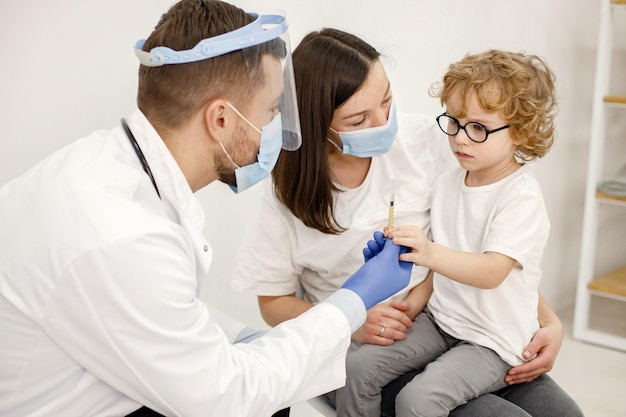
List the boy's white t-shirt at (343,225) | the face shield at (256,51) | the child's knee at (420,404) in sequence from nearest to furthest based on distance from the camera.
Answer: the face shield at (256,51) → the child's knee at (420,404) → the boy's white t-shirt at (343,225)

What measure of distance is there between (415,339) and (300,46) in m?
0.68

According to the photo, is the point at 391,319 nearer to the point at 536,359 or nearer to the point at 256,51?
the point at 536,359

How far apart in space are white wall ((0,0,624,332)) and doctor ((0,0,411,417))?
17.6 inches

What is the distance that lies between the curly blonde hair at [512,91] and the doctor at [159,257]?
16.0 inches

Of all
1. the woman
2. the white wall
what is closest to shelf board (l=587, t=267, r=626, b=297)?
the white wall

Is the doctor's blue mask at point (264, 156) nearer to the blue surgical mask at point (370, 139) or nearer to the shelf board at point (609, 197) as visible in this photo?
the blue surgical mask at point (370, 139)

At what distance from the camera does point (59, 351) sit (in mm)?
1221

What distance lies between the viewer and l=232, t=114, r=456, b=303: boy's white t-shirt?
5.91 feet

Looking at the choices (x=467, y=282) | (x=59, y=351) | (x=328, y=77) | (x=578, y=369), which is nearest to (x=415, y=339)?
(x=467, y=282)

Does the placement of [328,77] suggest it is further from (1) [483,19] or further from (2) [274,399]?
(1) [483,19]

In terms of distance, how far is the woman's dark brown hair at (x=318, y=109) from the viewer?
1.69 meters

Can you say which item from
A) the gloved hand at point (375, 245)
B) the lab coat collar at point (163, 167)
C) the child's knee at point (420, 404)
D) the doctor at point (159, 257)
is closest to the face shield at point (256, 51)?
the doctor at point (159, 257)

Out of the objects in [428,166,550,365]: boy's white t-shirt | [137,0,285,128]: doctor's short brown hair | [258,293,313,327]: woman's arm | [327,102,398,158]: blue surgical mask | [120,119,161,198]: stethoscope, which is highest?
[137,0,285,128]: doctor's short brown hair

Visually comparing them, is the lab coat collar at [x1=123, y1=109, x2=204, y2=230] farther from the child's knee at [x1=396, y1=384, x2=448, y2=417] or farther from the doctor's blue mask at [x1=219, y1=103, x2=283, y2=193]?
the child's knee at [x1=396, y1=384, x2=448, y2=417]
